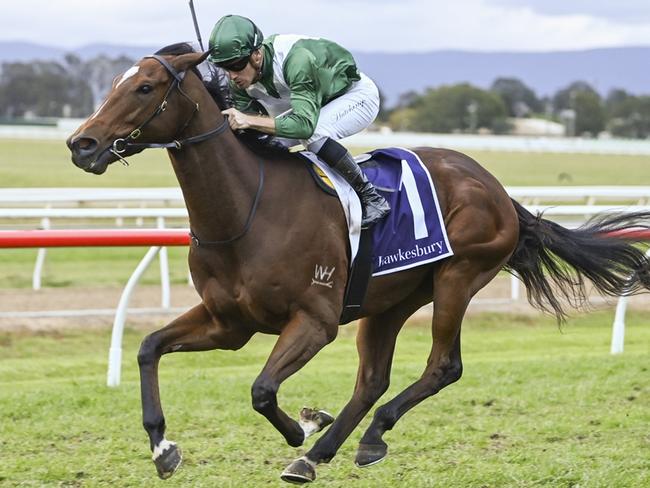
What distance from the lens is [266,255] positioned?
3955 millimetres

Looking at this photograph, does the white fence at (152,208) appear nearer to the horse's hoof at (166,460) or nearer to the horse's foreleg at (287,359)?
the horse's foreleg at (287,359)

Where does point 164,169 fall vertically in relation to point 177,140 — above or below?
below

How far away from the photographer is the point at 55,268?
38.1 ft

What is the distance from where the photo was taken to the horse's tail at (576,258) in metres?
4.98

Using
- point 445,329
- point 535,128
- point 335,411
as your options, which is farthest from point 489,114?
point 445,329

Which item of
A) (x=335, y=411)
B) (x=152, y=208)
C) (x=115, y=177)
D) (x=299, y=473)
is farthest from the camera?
(x=115, y=177)

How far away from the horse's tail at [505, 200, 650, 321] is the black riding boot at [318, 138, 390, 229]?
3.01ft

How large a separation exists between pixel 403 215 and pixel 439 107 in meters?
69.7

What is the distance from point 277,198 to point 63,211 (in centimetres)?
351

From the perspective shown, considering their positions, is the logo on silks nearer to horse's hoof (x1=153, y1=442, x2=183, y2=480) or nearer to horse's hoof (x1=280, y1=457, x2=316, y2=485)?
horse's hoof (x1=280, y1=457, x2=316, y2=485)

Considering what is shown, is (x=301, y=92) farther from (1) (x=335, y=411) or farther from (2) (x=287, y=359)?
(1) (x=335, y=411)

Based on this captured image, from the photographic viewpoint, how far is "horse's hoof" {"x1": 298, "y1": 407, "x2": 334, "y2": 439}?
14.4ft

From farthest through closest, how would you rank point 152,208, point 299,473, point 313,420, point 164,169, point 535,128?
point 535,128 < point 164,169 < point 152,208 < point 313,420 < point 299,473

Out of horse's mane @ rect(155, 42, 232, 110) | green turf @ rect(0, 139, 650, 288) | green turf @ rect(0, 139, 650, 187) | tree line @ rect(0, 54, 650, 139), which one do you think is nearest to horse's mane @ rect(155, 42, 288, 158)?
horse's mane @ rect(155, 42, 232, 110)
